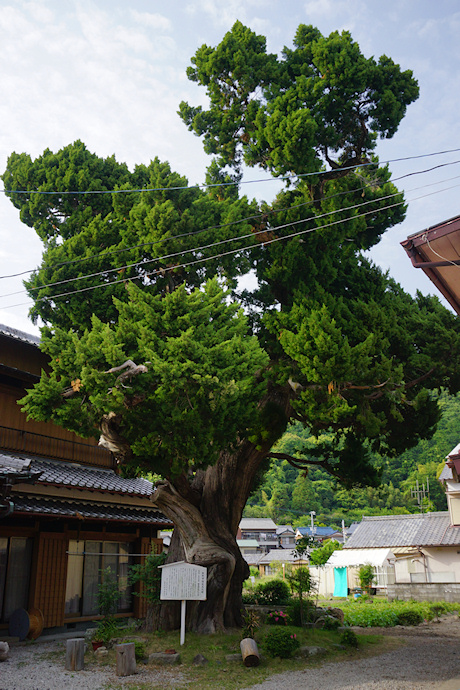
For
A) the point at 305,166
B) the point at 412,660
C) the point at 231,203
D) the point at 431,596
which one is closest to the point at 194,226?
the point at 231,203

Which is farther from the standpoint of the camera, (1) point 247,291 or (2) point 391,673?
(1) point 247,291

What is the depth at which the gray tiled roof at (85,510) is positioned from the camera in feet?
40.9

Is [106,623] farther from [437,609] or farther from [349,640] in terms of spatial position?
[437,609]

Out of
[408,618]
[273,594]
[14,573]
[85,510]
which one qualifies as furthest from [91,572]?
[408,618]

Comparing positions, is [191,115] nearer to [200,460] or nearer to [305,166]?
[305,166]

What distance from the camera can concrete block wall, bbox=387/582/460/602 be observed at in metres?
22.4

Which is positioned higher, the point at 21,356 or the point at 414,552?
the point at 21,356

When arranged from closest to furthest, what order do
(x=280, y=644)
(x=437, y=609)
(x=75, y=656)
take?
1. (x=75, y=656)
2. (x=280, y=644)
3. (x=437, y=609)

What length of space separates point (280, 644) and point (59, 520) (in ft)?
22.4

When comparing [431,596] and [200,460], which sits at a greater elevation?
[200,460]

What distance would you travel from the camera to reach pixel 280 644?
10.4 metres

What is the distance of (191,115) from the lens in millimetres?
15227

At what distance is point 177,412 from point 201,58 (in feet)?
32.8

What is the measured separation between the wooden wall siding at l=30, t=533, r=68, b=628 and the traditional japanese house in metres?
0.02
